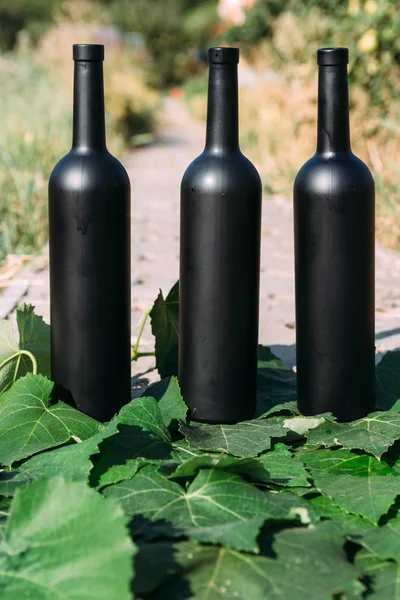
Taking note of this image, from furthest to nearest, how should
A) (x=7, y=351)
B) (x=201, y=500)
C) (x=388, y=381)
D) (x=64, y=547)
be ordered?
1. (x=388, y=381)
2. (x=7, y=351)
3. (x=201, y=500)
4. (x=64, y=547)

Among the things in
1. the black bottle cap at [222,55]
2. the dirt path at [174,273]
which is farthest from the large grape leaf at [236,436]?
the dirt path at [174,273]

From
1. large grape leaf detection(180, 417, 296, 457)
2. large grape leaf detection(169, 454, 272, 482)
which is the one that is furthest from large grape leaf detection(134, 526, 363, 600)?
large grape leaf detection(180, 417, 296, 457)

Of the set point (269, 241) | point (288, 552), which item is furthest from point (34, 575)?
point (269, 241)

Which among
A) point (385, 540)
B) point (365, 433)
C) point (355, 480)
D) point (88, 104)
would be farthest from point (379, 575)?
point (88, 104)

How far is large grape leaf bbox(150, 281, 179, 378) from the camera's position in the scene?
2.45 metres

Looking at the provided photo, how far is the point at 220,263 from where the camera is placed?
2.17 metres

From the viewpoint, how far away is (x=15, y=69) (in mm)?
13742

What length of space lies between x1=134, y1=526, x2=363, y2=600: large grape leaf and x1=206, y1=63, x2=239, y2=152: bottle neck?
1.02 m

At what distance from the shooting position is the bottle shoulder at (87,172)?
7.08 ft

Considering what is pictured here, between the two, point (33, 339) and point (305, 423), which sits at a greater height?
point (33, 339)

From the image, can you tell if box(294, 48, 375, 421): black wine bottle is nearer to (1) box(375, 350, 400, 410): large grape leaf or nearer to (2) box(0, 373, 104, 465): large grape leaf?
(1) box(375, 350, 400, 410): large grape leaf

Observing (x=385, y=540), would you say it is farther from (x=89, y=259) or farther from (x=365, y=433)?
(x=89, y=259)

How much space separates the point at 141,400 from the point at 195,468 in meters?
0.29

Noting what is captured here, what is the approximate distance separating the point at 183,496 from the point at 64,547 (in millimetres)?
360
